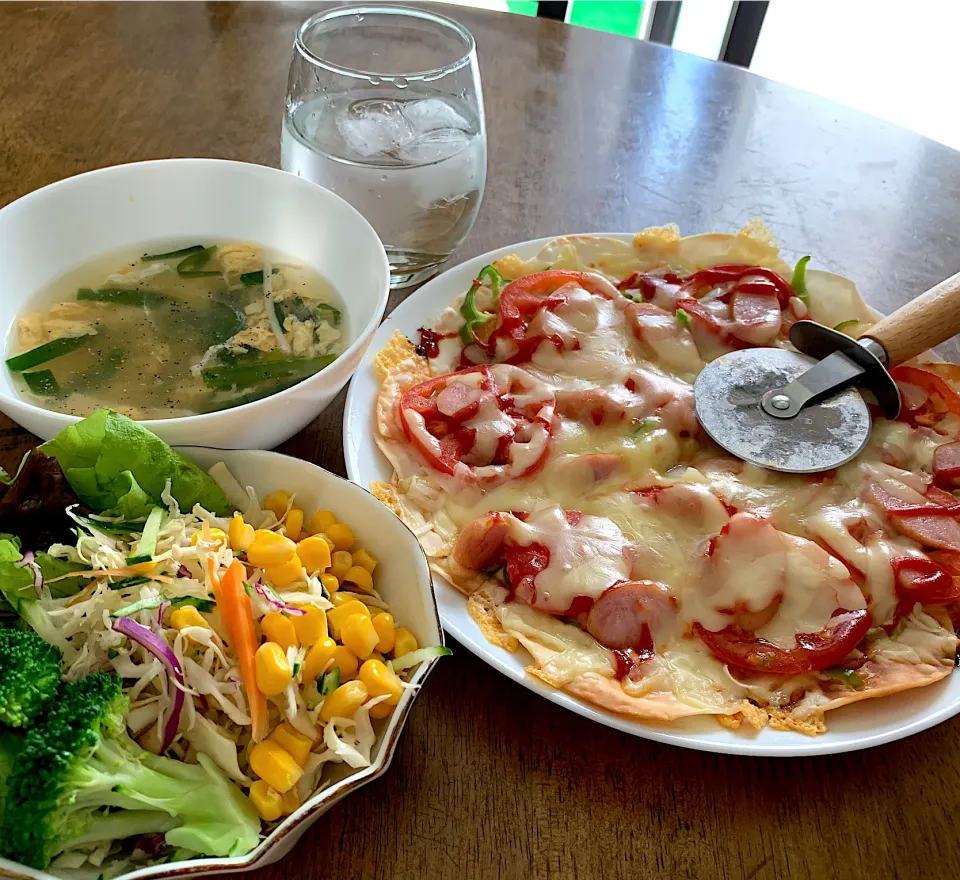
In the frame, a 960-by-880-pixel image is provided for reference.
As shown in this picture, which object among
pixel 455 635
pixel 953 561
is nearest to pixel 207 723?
pixel 455 635

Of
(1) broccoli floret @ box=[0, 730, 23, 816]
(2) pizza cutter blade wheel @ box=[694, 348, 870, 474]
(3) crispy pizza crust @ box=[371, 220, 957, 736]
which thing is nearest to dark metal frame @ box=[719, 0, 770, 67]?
(3) crispy pizza crust @ box=[371, 220, 957, 736]

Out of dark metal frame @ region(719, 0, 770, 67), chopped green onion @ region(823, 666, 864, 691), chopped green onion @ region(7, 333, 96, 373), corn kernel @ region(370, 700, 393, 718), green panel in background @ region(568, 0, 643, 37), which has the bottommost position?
green panel in background @ region(568, 0, 643, 37)

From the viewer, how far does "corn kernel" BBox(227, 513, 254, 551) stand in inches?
47.4

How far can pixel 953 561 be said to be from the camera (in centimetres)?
150

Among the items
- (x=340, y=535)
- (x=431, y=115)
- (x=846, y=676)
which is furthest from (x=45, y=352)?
(x=846, y=676)

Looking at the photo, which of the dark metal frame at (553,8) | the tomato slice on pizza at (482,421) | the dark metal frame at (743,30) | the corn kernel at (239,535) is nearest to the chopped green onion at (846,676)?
the tomato slice on pizza at (482,421)

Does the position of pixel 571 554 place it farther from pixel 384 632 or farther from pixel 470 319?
pixel 470 319

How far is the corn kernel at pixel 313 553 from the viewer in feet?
4.06

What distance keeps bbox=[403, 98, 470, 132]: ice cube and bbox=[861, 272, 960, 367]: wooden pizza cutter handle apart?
1.01 m

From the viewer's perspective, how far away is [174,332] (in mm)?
1671

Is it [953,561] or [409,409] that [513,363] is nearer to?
[409,409]

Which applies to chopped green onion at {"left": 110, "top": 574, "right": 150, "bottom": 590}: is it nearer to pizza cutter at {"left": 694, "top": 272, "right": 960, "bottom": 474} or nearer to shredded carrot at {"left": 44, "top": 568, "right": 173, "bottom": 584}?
shredded carrot at {"left": 44, "top": 568, "right": 173, "bottom": 584}

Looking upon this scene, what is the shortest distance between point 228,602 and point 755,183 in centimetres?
219

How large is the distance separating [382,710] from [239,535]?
32cm
